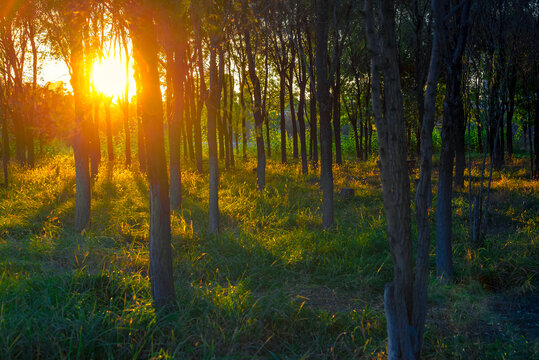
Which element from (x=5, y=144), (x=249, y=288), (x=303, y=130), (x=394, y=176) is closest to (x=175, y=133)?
(x=249, y=288)

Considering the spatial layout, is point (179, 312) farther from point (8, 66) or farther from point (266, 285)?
point (8, 66)

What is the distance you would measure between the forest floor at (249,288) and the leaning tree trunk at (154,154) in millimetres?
300

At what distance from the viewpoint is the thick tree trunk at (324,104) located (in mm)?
7949

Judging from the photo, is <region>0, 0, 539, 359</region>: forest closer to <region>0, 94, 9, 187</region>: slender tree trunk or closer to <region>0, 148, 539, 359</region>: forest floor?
<region>0, 148, 539, 359</region>: forest floor

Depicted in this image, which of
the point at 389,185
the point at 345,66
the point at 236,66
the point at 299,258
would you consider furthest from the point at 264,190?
the point at 345,66

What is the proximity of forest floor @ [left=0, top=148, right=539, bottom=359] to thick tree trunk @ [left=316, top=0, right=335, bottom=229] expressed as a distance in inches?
21.3

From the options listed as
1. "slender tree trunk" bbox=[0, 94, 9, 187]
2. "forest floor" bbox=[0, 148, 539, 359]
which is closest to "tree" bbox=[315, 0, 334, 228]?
"forest floor" bbox=[0, 148, 539, 359]

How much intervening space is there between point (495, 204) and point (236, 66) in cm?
1547

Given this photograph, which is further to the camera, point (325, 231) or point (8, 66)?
point (8, 66)

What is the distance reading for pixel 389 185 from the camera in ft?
9.14

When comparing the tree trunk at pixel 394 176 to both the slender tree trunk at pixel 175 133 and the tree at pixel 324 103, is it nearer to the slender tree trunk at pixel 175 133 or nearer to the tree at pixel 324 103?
the tree at pixel 324 103

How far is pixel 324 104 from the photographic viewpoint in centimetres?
845

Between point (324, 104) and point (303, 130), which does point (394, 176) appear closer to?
point (324, 104)

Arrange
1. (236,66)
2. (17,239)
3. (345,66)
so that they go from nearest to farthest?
1. (17,239)
2. (236,66)
3. (345,66)
